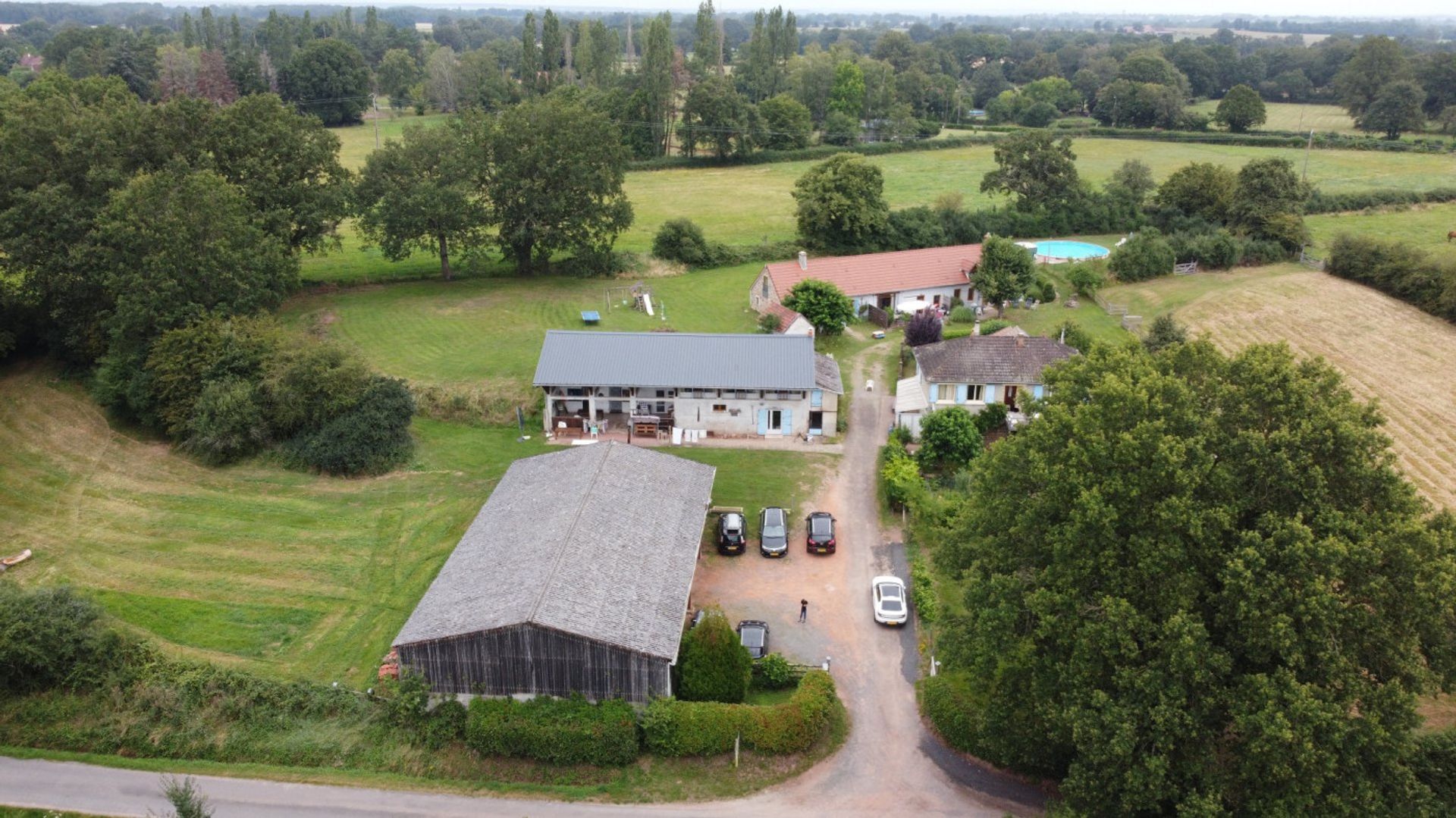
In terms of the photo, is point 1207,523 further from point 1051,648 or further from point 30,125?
point 30,125

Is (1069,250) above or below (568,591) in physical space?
above

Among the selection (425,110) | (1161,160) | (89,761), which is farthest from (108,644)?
(425,110)

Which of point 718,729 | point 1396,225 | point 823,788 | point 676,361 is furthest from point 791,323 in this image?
point 1396,225

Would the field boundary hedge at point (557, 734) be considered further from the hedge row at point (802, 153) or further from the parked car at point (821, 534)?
the hedge row at point (802, 153)

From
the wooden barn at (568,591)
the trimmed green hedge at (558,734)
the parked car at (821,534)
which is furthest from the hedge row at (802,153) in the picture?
the trimmed green hedge at (558,734)

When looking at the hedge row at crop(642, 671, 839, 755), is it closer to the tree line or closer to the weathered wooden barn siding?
the weathered wooden barn siding

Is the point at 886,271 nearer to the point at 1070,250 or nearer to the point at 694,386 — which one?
the point at 1070,250

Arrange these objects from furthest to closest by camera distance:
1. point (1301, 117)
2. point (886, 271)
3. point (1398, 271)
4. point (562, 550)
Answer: point (1301, 117) → point (1398, 271) → point (886, 271) → point (562, 550)

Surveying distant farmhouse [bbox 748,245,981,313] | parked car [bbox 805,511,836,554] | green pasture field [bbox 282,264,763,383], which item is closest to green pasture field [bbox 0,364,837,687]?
parked car [bbox 805,511,836,554]

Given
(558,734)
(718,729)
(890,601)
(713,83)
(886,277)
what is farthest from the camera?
(713,83)
